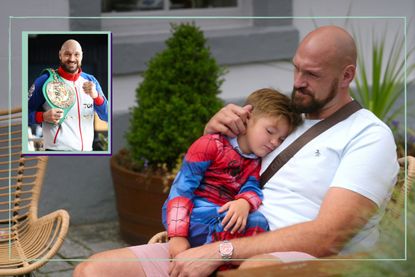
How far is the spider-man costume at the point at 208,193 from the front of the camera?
9.64ft

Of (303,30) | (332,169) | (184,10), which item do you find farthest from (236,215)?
(184,10)

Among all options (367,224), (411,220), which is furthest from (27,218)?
(411,220)

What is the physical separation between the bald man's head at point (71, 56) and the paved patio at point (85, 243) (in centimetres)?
179

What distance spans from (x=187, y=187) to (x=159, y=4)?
3222 millimetres

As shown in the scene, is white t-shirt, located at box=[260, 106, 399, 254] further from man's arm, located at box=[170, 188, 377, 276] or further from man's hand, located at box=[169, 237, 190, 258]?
man's hand, located at box=[169, 237, 190, 258]

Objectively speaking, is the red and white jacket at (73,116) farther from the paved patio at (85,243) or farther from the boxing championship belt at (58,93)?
the paved patio at (85,243)

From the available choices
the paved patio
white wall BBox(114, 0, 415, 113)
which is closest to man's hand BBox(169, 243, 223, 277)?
the paved patio

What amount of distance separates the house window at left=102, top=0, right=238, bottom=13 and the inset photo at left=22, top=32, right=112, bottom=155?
11.3 ft

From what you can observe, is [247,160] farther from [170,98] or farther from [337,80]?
[170,98]

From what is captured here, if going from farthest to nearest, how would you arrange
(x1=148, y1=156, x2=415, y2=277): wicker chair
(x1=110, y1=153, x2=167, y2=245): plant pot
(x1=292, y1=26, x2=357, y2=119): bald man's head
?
1. (x1=110, y1=153, x2=167, y2=245): plant pot
2. (x1=292, y1=26, x2=357, y2=119): bald man's head
3. (x1=148, y1=156, x2=415, y2=277): wicker chair

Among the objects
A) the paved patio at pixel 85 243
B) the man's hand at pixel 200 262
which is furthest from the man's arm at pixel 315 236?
the paved patio at pixel 85 243

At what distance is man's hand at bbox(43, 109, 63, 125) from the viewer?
2.46 meters

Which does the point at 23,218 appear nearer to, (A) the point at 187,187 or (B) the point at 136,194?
(B) the point at 136,194

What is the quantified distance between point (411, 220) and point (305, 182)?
815 mm
